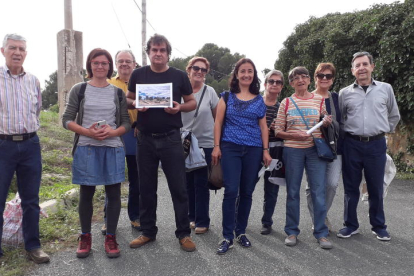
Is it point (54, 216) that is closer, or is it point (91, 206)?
point (91, 206)

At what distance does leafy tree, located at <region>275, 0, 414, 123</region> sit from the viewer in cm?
734

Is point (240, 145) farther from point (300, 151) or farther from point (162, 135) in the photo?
point (162, 135)

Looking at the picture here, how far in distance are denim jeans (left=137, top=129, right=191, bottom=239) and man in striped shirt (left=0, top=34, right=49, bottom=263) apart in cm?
98

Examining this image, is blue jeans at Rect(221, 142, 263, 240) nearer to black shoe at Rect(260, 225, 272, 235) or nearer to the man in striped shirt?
black shoe at Rect(260, 225, 272, 235)

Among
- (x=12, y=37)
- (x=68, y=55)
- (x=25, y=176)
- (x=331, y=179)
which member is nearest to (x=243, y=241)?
(x=331, y=179)

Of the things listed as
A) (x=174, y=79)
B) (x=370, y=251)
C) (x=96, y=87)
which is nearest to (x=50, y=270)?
(x=96, y=87)

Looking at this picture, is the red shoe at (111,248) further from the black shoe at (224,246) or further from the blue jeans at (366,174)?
the blue jeans at (366,174)

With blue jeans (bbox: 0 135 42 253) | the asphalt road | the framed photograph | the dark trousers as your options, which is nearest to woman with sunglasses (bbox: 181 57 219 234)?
the asphalt road

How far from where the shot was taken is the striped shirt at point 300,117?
3760 millimetres

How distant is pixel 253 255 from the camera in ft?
11.4

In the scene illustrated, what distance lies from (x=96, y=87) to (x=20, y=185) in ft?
3.77

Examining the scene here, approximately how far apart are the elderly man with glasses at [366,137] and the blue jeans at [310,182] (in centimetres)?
42

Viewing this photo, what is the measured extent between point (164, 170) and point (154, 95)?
0.79 metres

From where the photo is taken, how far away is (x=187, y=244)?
3602 millimetres
